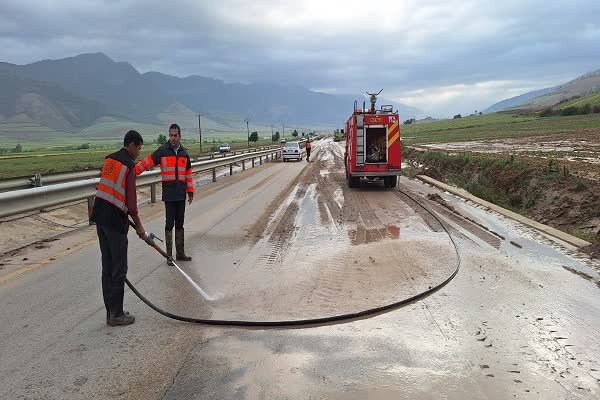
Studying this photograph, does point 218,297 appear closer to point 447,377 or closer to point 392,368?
point 392,368

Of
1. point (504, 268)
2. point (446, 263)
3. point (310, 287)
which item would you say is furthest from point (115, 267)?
point (504, 268)

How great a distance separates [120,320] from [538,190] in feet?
38.7

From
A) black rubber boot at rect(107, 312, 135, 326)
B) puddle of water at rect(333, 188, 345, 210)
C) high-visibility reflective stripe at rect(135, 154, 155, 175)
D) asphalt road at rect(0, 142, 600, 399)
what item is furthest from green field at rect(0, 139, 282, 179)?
black rubber boot at rect(107, 312, 135, 326)

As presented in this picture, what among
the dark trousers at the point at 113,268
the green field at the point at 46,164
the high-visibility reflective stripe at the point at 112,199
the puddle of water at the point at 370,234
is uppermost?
the high-visibility reflective stripe at the point at 112,199

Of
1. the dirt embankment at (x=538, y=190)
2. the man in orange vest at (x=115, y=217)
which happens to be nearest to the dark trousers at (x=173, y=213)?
the man in orange vest at (x=115, y=217)

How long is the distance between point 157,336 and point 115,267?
0.87 metres

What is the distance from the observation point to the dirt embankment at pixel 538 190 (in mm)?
10484

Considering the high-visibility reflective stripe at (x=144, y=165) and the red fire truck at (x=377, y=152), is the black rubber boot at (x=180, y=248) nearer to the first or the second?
the high-visibility reflective stripe at (x=144, y=165)

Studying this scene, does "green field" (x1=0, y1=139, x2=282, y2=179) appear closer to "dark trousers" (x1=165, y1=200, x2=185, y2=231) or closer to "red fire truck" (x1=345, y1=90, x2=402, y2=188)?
"red fire truck" (x1=345, y1=90, x2=402, y2=188)

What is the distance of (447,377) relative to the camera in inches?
148

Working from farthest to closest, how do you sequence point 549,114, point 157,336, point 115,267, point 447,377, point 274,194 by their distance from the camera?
point 549,114 → point 274,194 → point 115,267 → point 157,336 → point 447,377

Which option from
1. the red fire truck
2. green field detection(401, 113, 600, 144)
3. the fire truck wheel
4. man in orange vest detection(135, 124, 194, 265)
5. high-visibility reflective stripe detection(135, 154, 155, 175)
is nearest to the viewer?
high-visibility reflective stripe detection(135, 154, 155, 175)

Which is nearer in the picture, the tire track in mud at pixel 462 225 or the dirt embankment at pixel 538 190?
the tire track in mud at pixel 462 225

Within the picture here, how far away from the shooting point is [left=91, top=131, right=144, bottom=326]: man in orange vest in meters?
4.86
